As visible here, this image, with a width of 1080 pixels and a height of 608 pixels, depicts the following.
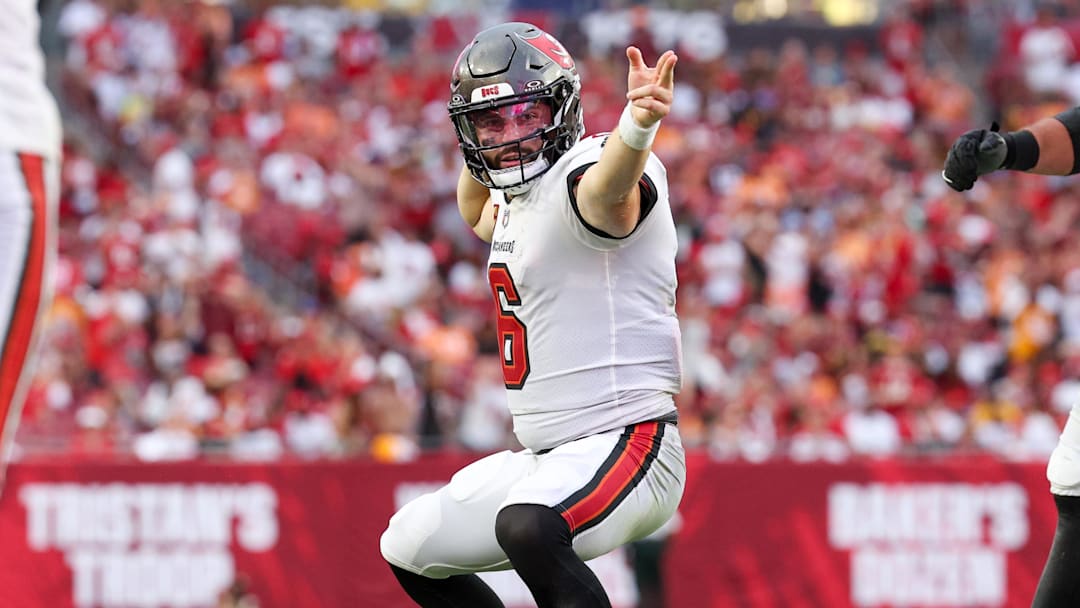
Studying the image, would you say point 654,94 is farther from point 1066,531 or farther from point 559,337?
point 1066,531

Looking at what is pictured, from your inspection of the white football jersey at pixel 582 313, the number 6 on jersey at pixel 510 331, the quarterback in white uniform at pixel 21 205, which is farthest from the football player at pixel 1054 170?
the quarterback in white uniform at pixel 21 205

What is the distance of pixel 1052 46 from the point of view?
16328mm

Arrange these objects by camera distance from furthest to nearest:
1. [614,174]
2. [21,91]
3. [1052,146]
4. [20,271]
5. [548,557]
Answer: [1052,146]
[548,557]
[614,174]
[21,91]
[20,271]

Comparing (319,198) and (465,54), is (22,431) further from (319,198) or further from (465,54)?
(465,54)

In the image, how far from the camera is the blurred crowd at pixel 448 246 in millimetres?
10594

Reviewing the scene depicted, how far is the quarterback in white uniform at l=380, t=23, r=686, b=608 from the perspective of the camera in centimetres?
396

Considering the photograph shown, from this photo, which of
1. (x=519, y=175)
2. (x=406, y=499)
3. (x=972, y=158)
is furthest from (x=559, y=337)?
(x=406, y=499)

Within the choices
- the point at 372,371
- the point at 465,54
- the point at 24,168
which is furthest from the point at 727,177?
the point at 24,168

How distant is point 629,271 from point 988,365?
8685 mm

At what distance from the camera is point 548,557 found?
150 inches

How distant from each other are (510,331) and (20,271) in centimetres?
129

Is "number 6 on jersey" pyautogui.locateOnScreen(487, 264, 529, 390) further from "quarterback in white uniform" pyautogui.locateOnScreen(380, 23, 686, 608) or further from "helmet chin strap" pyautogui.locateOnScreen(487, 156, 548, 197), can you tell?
"helmet chin strap" pyautogui.locateOnScreen(487, 156, 548, 197)

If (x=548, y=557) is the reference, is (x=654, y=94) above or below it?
above

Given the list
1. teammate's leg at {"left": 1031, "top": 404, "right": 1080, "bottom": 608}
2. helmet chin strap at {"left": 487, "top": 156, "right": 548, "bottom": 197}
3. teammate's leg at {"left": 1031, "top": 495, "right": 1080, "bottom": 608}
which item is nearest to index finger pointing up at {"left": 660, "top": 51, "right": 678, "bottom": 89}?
helmet chin strap at {"left": 487, "top": 156, "right": 548, "bottom": 197}
